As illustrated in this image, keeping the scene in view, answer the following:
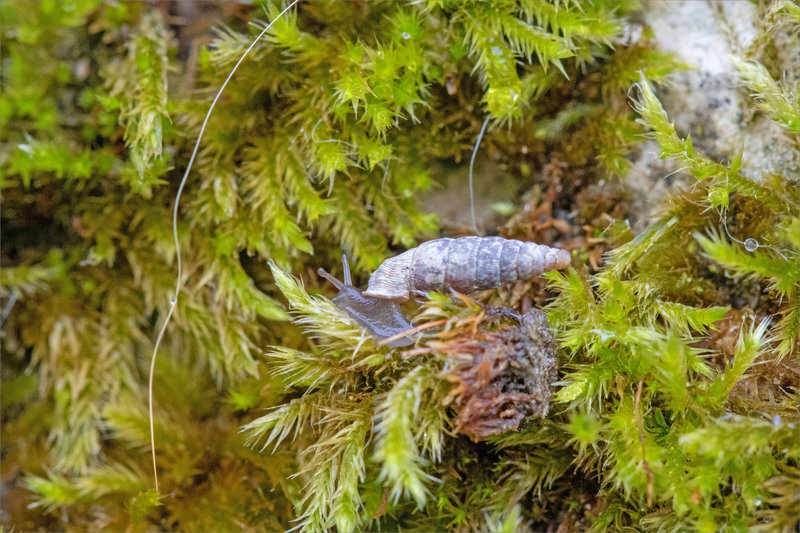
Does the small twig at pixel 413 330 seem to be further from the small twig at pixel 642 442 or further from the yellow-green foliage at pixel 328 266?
the small twig at pixel 642 442

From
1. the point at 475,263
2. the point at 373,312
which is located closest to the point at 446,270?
the point at 475,263

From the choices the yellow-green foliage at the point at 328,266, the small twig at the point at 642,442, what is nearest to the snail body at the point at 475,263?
the yellow-green foliage at the point at 328,266

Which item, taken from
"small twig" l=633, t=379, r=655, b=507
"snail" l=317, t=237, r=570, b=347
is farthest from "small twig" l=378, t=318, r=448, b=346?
"small twig" l=633, t=379, r=655, b=507

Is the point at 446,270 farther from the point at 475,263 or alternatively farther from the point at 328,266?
the point at 328,266

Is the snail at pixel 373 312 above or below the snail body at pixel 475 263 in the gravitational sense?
below

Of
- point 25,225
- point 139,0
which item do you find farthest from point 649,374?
point 25,225

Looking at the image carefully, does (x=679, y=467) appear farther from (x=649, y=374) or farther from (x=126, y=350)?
(x=126, y=350)
